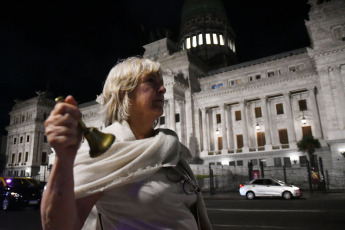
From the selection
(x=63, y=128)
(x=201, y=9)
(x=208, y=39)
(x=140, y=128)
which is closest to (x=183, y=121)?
(x=208, y=39)

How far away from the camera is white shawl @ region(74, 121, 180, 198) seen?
4.42 ft

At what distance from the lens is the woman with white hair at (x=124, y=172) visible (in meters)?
1.12

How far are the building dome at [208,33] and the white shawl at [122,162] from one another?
60815 millimetres

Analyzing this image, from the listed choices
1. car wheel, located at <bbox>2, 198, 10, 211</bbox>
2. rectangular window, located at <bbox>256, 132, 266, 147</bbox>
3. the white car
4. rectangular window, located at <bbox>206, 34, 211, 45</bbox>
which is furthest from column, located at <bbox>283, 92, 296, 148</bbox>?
rectangular window, located at <bbox>206, 34, 211, 45</bbox>

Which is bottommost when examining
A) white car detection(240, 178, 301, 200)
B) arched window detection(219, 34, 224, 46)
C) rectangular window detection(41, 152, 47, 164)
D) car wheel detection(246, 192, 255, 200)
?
car wheel detection(246, 192, 255, 200)

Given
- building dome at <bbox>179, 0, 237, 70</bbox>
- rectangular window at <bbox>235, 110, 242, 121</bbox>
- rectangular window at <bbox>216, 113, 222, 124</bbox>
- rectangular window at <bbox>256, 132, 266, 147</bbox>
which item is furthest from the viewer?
building dome at <bbox>179, 0, 237, 70</bbox>

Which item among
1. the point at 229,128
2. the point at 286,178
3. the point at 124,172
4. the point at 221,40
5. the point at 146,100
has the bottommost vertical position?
the point at 286,178

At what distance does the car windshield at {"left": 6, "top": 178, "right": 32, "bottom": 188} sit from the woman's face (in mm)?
14810

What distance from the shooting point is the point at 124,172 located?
1.43 meters

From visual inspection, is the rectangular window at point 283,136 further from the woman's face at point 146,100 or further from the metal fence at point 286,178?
the woman's face at point 146,100

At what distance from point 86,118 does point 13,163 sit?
792 inches

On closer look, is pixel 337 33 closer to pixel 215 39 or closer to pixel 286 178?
pixel 286 178

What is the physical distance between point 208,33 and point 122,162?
222 feet

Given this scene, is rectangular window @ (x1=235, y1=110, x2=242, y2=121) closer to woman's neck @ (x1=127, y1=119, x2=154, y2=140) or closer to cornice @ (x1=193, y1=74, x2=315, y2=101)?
cornice @ (x1=193, y1=74, x2=315, y2=101)
